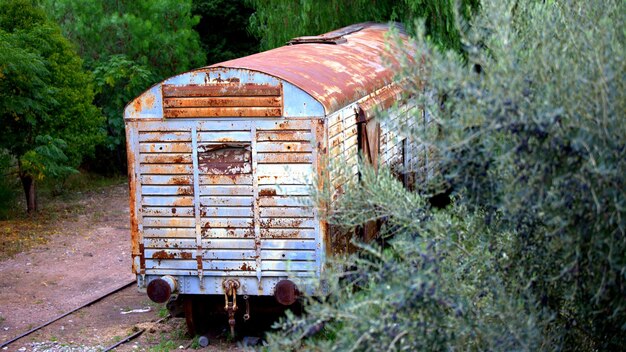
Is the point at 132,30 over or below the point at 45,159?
over

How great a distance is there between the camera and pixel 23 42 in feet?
59.8

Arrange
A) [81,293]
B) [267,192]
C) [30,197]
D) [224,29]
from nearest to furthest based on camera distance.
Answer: [267,192] < [81,293] < [30,197] < [224,29]

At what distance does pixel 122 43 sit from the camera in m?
22.7

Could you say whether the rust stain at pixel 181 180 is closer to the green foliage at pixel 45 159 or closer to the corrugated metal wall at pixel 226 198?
the corrugated metal wall at pixel 226 198

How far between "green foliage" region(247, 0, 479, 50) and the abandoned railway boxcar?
572cm

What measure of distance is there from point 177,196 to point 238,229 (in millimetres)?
826

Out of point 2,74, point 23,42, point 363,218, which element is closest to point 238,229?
point 363,218

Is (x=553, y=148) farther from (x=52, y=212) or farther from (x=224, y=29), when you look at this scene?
(x=224, y=29)

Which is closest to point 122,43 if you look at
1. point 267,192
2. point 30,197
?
point 30,197

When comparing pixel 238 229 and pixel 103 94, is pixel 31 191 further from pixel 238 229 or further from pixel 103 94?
pixel 238 229

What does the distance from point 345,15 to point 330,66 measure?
6.78 meters

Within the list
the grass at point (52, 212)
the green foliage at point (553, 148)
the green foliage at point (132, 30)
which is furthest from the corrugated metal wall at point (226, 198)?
the green foliage at point (132, 30)

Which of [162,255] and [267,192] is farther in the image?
[162,255]

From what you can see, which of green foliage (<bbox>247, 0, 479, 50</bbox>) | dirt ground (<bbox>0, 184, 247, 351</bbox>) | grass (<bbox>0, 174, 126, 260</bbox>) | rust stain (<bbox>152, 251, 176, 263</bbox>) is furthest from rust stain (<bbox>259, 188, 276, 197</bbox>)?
grass (<bbox>0, 174, 126, 260</bbox>)
